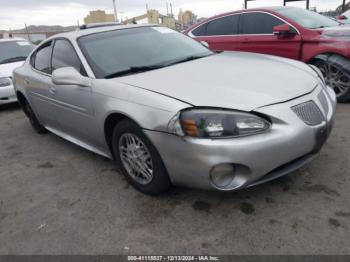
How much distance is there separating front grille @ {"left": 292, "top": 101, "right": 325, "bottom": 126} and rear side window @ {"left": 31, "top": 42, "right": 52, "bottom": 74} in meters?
2.82

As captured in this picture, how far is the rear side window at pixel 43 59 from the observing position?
154 inches

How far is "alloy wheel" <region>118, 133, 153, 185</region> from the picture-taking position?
262 centimetres

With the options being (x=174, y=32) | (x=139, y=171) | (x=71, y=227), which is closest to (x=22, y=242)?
(x=71, y=227)

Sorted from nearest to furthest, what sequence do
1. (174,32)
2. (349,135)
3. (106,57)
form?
(106,57)
(349,135)
(174,32)

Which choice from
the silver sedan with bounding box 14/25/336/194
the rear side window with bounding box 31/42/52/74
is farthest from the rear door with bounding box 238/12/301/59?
the rear side window with bounding box 31/42/52/74

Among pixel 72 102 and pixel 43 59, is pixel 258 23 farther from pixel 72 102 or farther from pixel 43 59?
pixel 72 102

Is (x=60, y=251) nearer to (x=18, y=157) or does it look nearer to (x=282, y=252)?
(x=282, y=252)

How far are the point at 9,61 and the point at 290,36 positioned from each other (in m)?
5.95

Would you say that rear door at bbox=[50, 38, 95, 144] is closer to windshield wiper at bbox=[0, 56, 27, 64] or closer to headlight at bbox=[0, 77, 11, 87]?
headlight at bbox=[0, 77, 11, 87]

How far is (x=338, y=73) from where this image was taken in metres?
4.66

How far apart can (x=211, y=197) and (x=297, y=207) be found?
0.66 metres

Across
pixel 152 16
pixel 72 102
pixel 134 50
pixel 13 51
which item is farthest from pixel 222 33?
pixel 152 16

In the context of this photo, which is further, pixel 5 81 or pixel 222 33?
pixel 5 81

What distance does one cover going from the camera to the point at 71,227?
2.49 meters
